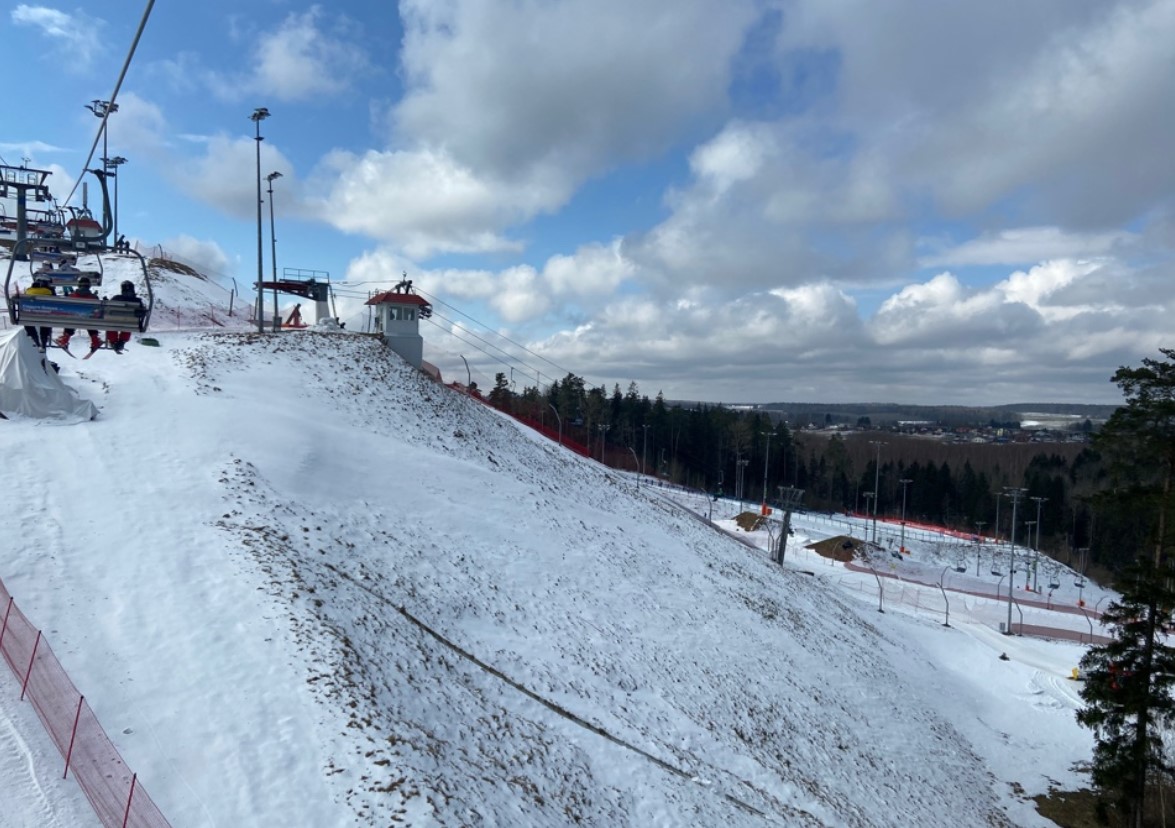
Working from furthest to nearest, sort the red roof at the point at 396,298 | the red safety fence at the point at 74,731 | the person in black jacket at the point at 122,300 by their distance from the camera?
the red roof at the point at 396,298 < the person in black jacket at the point at 122,300 < the red safety fence at the point at 74,731

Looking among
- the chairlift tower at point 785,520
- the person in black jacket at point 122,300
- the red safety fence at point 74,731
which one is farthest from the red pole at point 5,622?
Answer: the chairlift tower at point 785,520

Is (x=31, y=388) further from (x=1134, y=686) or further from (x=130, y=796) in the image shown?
(x=1134, y=686)

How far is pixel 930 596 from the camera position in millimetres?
53344

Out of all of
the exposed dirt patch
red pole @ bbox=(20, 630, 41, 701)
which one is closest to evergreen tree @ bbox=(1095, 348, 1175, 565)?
red pole @ bbox=(20, 630, 41, 701)

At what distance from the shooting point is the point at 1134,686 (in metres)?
18.3

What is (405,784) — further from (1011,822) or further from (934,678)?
(934,678)

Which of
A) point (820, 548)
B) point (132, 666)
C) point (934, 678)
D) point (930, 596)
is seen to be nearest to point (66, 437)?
A: point (132, 666)

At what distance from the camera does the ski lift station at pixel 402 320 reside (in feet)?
132

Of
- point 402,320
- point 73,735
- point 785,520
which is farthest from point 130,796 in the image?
point 785,520

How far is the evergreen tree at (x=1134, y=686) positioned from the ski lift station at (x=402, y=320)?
34.3 metres

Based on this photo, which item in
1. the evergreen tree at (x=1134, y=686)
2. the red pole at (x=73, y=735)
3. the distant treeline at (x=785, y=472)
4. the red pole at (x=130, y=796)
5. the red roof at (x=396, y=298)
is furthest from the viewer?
the distant treeline at (x=785, y=472)

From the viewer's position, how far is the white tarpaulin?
21281 millimetres

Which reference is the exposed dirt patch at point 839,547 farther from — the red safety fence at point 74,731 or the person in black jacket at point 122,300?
the red safety fence at point 74,731

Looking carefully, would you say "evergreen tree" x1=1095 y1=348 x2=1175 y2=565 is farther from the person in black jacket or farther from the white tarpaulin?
the white tarpaulin
